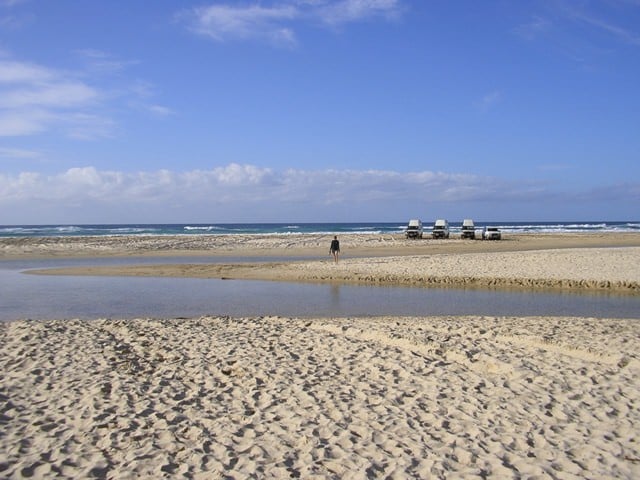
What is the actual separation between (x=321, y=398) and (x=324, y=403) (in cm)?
19

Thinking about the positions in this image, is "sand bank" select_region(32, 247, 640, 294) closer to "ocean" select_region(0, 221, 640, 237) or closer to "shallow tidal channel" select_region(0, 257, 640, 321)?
"shallow tidal channel" select_region(0, 257, 640, 321)

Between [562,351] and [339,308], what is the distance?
7593mm

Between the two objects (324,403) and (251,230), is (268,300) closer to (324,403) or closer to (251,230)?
(324,403)

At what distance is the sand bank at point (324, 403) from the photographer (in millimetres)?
5645

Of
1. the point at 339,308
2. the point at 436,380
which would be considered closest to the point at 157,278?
the point at 339,308

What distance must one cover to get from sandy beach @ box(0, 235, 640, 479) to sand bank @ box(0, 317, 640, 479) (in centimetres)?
3

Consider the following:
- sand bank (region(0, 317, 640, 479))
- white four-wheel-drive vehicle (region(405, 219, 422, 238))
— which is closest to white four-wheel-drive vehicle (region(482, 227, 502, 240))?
white four-wheel-drive vehicle (region(405, 219, 422, 238))

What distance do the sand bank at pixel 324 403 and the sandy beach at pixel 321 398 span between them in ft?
0.08

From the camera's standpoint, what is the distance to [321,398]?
7.48m

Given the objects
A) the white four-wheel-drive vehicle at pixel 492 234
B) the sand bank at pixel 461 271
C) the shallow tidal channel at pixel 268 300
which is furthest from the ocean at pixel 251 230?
the shallow tidal channel at pixel 268 300

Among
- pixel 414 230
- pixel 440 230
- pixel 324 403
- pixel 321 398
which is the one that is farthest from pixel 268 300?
pixel 440 230

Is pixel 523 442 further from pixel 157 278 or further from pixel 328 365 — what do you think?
pixel 157 278

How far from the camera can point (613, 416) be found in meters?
6.72

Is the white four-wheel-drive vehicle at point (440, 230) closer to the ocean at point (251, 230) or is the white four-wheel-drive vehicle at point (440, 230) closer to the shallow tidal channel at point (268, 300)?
the ocean at point (251, 230)
